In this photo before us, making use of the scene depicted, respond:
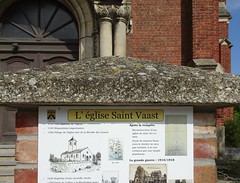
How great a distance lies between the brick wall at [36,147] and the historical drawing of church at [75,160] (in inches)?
5.9

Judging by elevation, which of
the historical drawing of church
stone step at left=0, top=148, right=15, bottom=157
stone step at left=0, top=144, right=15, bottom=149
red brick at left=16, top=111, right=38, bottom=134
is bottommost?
stone step at left=0, top=148, right=15, bottom=157

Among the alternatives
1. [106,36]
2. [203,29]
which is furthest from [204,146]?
[203,29]

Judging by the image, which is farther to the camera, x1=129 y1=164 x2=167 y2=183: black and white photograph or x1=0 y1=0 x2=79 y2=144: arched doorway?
x1=0 y1=0 x2=79 y2=144: arched doorway

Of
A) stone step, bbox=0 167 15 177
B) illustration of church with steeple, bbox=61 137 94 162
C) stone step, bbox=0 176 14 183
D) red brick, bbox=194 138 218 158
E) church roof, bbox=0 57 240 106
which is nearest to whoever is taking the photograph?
church roof, bbox=0 57 240 106

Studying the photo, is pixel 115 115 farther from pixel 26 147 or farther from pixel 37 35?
pixel 37 35

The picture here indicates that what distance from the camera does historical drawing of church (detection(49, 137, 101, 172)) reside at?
2.53m

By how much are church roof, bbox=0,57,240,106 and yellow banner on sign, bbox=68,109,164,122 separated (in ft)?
0.55

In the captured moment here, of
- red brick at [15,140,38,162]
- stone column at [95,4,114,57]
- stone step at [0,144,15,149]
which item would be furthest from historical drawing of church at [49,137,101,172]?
stone step at [0,144,15,149]

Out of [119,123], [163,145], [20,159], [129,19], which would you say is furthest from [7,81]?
[129,19]

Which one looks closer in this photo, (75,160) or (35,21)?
(75,160)

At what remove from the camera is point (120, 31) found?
340 inches

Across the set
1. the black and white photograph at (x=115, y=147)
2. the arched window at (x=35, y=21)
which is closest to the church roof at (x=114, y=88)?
the black and white photograph at (x=115, y=147)

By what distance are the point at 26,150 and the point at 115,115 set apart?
642mm

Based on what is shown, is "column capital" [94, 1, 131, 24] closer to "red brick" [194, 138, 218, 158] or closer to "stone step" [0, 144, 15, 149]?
"stone step" [0, 144, 15, 149]
